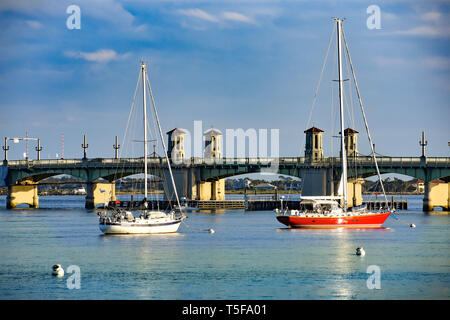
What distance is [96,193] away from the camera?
15475 cm

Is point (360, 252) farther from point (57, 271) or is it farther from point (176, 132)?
point (176, 132)

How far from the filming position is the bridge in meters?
124

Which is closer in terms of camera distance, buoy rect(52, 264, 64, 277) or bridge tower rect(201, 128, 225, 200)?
buoy rect(52, 264, 64, 277)

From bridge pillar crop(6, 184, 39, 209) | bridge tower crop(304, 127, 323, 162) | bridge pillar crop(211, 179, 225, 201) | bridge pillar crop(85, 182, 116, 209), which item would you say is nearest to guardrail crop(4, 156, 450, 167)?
bridge pillar crop(6, 184, 39, 209)

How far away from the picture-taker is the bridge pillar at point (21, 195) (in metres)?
159

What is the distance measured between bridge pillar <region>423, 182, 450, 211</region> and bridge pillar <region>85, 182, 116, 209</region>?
6059 cm

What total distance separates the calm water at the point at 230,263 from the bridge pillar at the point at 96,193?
68033 mm

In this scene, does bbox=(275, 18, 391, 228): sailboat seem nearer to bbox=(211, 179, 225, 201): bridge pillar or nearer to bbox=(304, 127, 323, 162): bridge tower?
bbox=(304, 127, 323, 162): bridge tower

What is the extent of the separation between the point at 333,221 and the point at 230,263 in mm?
25208

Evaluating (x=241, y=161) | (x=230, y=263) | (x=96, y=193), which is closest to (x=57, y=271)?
(x=230, y=263)

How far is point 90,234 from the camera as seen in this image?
264ft
